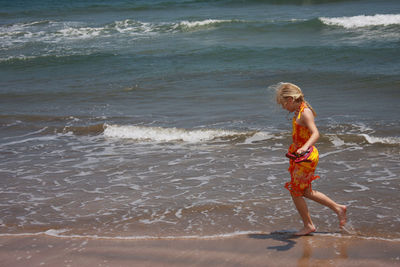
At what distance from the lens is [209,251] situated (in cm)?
423

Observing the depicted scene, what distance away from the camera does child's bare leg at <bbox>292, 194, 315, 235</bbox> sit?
4328 mm

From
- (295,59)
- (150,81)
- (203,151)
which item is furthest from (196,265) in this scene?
(295,59)

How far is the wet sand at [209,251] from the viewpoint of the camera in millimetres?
3973

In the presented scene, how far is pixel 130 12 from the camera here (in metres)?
32.5

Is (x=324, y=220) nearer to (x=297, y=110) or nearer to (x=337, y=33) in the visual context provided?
(x=297, y=110)

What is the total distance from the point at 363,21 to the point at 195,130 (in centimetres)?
1488

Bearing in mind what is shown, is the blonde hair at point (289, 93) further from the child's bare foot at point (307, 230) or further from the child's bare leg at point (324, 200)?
the child's bare foot at point (307, 230)

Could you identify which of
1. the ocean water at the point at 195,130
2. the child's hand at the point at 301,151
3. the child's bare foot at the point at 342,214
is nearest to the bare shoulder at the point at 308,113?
the child's hand at the point at 301,151

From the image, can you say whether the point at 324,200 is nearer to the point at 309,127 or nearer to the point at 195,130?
the point at 309,127

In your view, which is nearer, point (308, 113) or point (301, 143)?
point (308, 113)

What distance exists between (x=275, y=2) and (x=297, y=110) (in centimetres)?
2800

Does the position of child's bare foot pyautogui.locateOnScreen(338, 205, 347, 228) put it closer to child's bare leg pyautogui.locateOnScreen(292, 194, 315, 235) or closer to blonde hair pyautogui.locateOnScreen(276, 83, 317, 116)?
child's bare leg pyautogui.locateOnScreen(292, 194, 315, 235)

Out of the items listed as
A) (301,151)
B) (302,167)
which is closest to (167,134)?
(302,167)

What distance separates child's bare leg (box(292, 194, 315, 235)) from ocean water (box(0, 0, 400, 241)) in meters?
0.30
